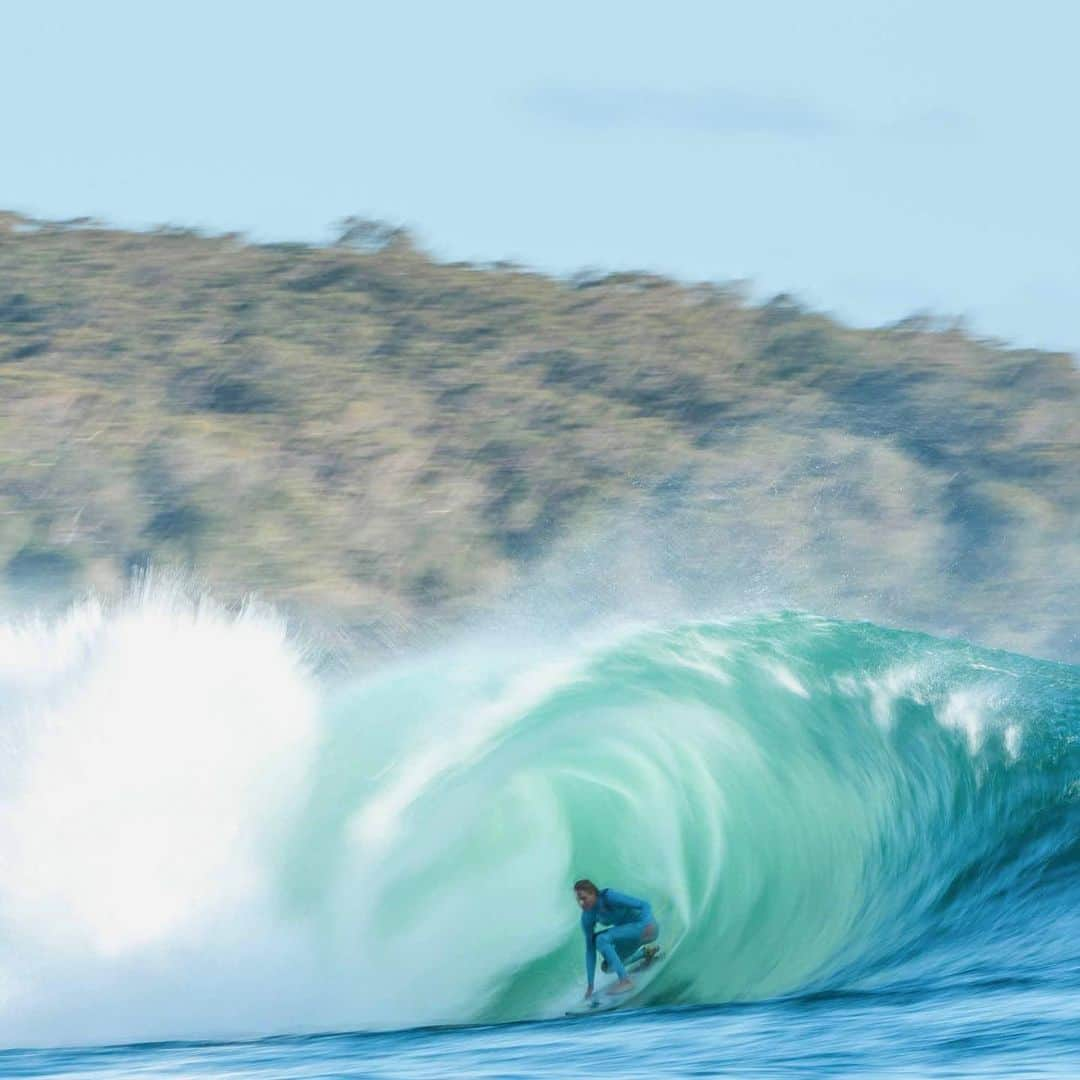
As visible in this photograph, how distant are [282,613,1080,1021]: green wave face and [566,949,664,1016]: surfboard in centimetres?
8

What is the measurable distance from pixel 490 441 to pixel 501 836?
3291cm

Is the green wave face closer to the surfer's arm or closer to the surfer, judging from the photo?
the surfer

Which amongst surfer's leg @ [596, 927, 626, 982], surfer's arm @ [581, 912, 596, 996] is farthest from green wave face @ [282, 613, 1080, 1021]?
surfer's arm @ [581, 912, 596, 996]

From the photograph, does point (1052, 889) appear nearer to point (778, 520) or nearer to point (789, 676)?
point (789, 676)

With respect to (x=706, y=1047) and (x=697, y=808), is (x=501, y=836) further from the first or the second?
(x=706, y=1047)

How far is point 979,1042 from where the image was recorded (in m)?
8.62

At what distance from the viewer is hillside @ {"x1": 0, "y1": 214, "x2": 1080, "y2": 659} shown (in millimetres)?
39375

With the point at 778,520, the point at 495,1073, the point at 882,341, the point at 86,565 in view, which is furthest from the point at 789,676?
the point at 882,341

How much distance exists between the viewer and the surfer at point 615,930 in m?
11.1

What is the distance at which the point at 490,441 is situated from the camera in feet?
152

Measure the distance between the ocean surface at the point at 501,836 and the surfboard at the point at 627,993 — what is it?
4.2 inches

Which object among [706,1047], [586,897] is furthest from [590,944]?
[706,1047]

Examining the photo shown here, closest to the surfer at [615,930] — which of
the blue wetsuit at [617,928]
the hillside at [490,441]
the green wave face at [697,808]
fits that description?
the blue wetsuit at [617,928]

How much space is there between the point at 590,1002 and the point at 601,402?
37881 mm
